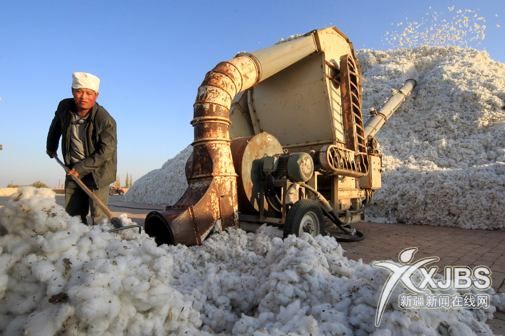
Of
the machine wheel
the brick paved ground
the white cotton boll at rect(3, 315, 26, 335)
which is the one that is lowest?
the brick paved ground

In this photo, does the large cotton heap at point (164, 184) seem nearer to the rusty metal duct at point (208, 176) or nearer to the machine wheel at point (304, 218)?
the rusty metal duct at point (208, 176)

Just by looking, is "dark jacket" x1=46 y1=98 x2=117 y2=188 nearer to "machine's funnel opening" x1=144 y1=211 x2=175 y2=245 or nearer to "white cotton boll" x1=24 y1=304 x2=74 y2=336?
"machine's funnel opening" x1=144 y1=211 x2=175 y2=245

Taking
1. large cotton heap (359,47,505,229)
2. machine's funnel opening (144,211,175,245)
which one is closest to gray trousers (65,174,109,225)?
machine's funnel opening (144,211,175,245)

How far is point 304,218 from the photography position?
3871mm

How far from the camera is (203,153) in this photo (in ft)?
12.5

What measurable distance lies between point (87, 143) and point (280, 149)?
2.35 metres

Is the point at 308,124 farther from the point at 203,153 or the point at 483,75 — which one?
the point at 483,75

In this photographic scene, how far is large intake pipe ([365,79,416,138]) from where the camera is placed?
27.6 feet

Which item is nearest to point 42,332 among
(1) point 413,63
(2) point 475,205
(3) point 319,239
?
(3) point 319,239

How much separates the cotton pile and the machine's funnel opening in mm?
5966

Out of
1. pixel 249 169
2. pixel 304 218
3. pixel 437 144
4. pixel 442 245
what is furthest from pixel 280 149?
pixel 437 144

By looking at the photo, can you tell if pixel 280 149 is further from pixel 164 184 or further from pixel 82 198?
pixel 164 184

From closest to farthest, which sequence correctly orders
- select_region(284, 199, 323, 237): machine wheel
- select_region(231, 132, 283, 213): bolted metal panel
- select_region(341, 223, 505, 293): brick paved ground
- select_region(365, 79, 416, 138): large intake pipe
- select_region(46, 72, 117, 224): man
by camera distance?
1. select_region(46, 72, 117, 224): man
2. select_region(284, 199, 323, 237): machine wheel
3. select_region(341, 223, 505, 293): brick paved ground
4. select_region(231, 132, 283, 213): bolted metal panel
5. select_region(365, 79, 416, 138): large intake pipe

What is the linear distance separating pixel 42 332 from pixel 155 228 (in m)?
2.35
